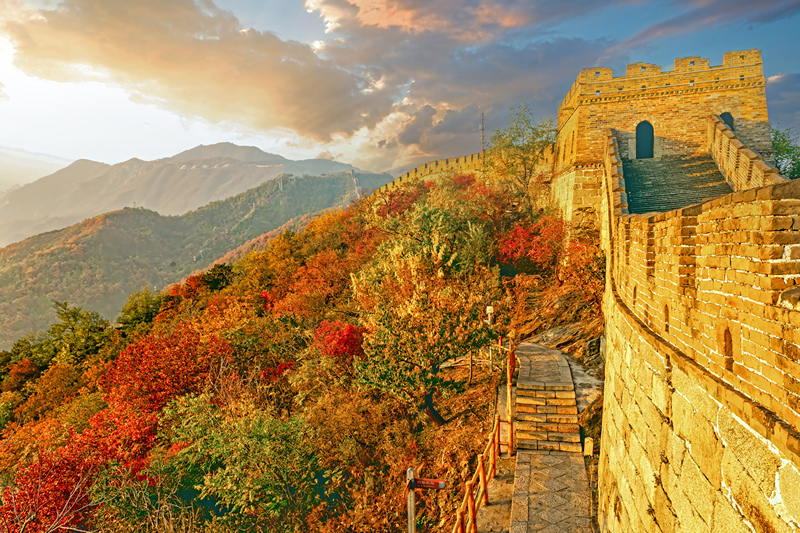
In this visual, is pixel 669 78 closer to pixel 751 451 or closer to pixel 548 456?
pixel 548 456

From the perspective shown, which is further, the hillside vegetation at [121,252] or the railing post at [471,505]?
the hillside vegetation at [121,252]

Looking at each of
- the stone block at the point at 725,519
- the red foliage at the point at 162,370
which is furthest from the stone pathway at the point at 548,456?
the red foliage at the point at 162,370

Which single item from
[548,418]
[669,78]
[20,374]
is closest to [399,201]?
[669,78]

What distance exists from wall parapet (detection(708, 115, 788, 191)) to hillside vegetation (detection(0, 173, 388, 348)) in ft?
351

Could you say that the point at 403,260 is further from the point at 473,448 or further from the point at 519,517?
the point at 519,517

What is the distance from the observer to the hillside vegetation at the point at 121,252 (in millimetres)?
84000

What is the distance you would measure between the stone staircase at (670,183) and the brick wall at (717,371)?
903cm

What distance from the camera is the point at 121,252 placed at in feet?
346

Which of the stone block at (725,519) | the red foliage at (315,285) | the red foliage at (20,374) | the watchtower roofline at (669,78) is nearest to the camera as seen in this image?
the stone block at (725,519)

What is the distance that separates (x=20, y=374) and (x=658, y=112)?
4657 cm

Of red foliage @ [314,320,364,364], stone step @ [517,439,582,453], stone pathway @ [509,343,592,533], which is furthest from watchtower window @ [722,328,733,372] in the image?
red foliage @ [314,320,364,364]

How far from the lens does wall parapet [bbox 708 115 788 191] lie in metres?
10.3

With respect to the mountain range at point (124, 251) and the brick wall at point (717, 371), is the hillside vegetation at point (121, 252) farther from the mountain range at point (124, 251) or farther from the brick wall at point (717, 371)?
the brick wall at point (717, 371)

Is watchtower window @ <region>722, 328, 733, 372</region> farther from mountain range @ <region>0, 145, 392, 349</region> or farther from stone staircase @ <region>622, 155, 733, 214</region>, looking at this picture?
mountain range @ <region>0, 145, 392, 349</region>
